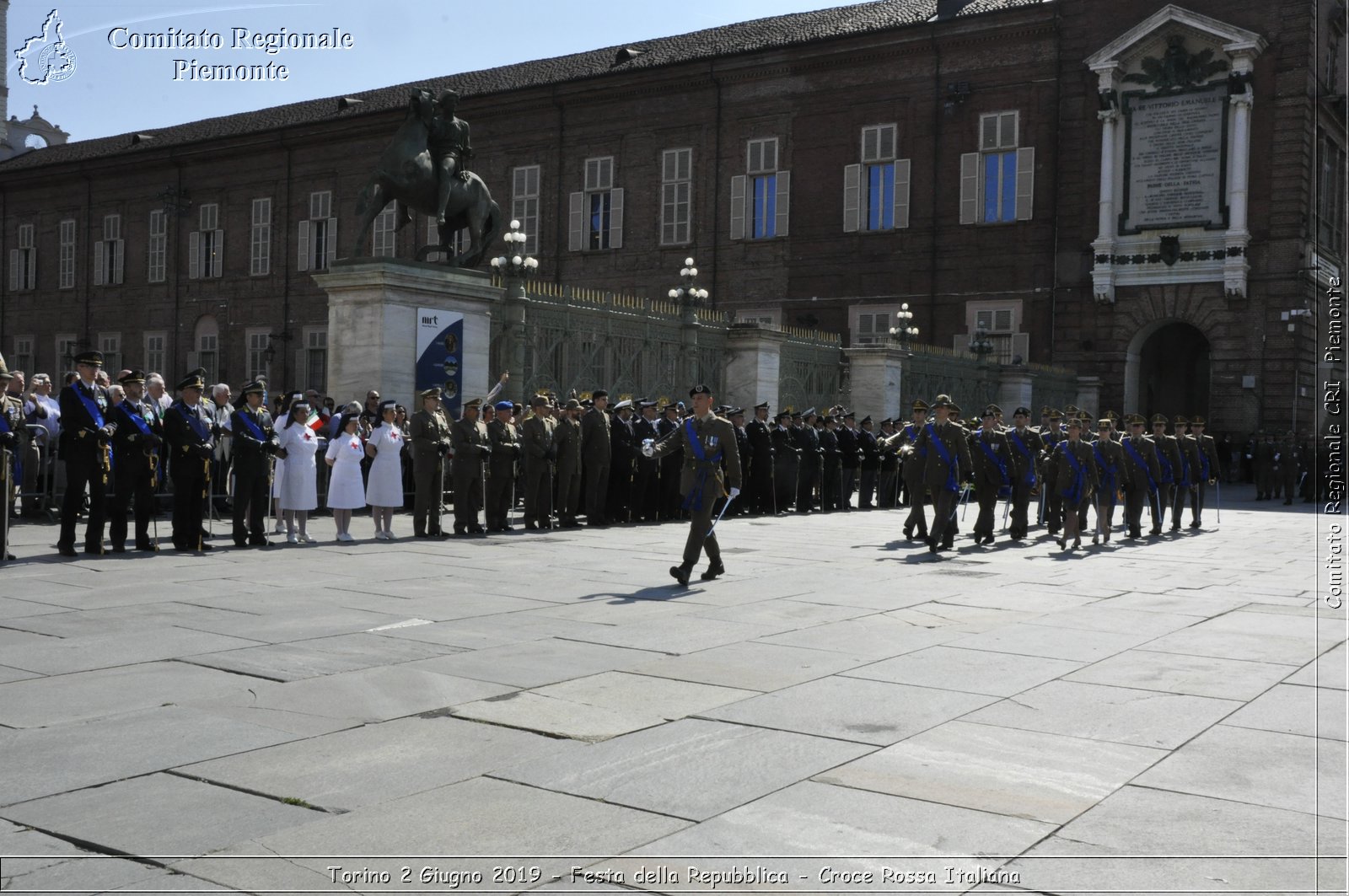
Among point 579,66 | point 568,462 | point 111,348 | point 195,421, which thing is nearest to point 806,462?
point 568,462

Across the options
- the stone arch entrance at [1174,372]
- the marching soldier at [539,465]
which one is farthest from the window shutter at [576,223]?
the marching soldier at [539,465]

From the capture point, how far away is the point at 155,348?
48.8 meters

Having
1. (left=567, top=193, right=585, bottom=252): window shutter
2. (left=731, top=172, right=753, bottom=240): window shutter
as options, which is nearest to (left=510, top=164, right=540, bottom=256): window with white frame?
(left=567, top=193, right=585, bottom=252): window shutter

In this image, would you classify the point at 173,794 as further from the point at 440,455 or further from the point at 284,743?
the point at 440,455

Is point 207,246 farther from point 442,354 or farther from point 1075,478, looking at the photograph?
point 1075,478

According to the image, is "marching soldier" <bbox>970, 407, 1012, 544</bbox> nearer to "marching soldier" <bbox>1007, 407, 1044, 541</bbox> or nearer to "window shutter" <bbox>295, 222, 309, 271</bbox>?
"marching soldier" <bbox>1007, 407, 1044, 541</bbox>

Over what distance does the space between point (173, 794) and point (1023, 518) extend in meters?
14.7

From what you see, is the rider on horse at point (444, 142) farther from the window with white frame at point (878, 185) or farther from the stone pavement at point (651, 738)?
the window with white frame at point (878, 185)

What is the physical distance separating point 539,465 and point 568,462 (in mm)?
653

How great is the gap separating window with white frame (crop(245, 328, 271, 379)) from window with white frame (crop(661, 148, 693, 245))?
15.5m

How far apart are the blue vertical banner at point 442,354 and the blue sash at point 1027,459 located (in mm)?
7793

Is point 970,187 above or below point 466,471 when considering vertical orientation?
above

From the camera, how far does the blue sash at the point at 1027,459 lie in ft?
61.2

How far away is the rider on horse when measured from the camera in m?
18.6
